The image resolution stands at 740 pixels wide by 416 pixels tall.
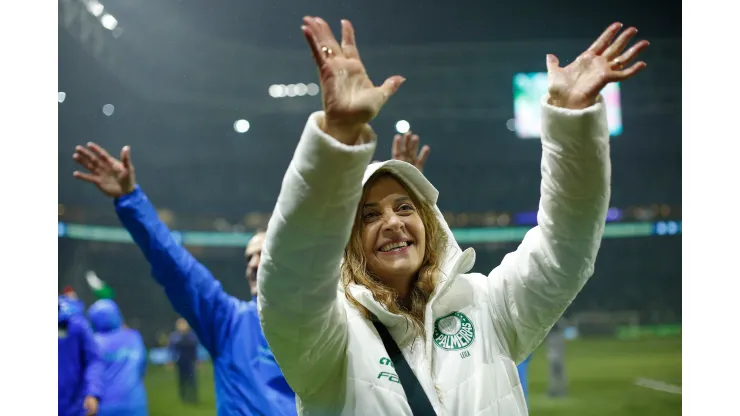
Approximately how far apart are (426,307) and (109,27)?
3.49 meters

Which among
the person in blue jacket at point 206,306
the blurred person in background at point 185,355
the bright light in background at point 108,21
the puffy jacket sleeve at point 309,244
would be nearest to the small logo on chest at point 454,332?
the puffy jacket sleeve at point 309,244

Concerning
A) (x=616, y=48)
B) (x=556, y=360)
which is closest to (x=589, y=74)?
(x=616, y=48)

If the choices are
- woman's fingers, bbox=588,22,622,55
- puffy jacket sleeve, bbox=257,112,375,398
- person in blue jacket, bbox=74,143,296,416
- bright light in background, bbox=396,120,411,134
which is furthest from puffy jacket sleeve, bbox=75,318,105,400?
bright light in background, bbox=396,120,411,134

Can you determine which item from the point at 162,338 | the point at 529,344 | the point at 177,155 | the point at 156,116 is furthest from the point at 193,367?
the point at 529,344

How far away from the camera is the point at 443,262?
1.44 metres

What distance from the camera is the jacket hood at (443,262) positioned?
127 cm

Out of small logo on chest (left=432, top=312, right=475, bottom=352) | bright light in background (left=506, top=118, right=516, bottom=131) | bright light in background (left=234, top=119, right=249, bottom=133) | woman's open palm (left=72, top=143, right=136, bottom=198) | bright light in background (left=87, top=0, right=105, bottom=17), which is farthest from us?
bright light in background (left=234, top=119, right=249, bottom=133)

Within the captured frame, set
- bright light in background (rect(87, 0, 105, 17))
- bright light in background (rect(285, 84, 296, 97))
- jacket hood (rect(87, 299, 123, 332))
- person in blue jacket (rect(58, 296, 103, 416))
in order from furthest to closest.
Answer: bright light in background (rect(285, 84, 296, 97)) → jacket hood (rect(87, 299, 123, 332)) → bright light in background (rect(87, 0, 105, 17)) → person in blue jacket (rect(58, 296, 103, 416))

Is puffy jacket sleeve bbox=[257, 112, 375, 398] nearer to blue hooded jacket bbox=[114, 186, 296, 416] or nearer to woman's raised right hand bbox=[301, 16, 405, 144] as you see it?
woman's raised right hand bbox=[301, 16, 405, 144]

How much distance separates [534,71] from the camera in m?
4.04

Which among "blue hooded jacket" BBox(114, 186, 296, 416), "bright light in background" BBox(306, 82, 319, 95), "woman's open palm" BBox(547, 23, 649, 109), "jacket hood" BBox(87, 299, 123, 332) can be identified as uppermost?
"bright light in background" BBox(306, 82, 319, 95)

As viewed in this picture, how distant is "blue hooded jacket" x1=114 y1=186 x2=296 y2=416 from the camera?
2398 mm

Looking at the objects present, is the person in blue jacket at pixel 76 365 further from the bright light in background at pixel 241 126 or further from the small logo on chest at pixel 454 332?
the bright light in background at pixel 241 126

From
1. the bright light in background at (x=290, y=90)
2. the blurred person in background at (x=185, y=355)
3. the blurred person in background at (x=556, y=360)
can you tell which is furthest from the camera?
the blurred person in background at (x=185, y=355)
